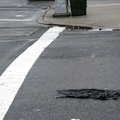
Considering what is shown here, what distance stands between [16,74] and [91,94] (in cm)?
180

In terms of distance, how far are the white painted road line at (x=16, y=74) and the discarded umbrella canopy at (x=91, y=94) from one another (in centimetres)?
79

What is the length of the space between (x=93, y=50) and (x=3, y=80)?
321cm

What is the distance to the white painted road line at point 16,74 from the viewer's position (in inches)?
213

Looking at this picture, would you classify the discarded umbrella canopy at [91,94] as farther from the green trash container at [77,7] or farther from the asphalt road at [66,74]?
the green trash container at [77,7]

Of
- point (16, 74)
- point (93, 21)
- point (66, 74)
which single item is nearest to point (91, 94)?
point (66, 74)

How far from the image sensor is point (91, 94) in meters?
5.61

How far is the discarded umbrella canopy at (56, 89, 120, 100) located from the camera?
5484 millimetres

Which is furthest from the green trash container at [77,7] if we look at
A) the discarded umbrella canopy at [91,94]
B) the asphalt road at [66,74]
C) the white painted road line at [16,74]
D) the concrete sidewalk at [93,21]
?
the discarded umbrella canopy at [91,94]

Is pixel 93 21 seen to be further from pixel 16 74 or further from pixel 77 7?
pixel 16 74

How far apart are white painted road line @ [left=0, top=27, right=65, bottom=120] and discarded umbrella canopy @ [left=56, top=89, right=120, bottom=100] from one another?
79 cm

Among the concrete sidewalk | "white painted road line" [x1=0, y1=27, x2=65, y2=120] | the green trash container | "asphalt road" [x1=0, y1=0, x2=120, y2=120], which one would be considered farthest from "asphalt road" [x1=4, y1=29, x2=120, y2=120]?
the green trash container

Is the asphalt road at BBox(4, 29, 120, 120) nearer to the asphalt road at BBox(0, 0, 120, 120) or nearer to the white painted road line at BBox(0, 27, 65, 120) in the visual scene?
the asphalt road at BBox(0, 0, 120, 120)

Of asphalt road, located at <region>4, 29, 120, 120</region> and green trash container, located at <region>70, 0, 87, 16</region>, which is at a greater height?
asphalt road, located at <region>4, 29, 120, 120</region>

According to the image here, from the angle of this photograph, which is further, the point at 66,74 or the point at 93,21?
the point at 93,21
